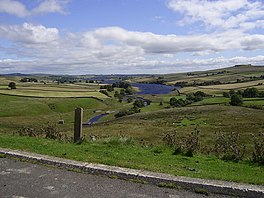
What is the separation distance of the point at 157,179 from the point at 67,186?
74.2 inches

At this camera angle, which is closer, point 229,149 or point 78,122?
point 229,149

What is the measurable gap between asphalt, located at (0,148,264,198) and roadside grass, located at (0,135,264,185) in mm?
460

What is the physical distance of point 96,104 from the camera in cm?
10306

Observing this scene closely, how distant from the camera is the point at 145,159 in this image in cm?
883

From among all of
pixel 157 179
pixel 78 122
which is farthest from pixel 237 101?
pixel 157 179

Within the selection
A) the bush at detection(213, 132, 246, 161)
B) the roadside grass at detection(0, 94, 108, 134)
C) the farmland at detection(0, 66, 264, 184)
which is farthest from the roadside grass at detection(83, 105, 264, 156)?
the bush at detection(213, 132, 246, 161)

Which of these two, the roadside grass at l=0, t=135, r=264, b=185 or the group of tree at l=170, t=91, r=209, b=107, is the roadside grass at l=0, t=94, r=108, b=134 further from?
the roadside grass at l=0, t=135, r=264, b=185

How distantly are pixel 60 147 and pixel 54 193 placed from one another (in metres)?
4.18

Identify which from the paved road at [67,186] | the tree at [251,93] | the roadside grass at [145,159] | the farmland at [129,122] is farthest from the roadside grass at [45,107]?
the paved road at [67,186]

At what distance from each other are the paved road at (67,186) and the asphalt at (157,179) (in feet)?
0.67

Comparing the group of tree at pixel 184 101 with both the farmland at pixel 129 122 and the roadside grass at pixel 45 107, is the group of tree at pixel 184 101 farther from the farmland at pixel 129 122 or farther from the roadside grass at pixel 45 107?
the roadside grass at pixel 45 107

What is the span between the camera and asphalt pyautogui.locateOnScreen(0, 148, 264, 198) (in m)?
6.17

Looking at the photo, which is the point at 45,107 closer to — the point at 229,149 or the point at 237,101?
the point at 237,101

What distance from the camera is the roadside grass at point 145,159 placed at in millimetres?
7496
